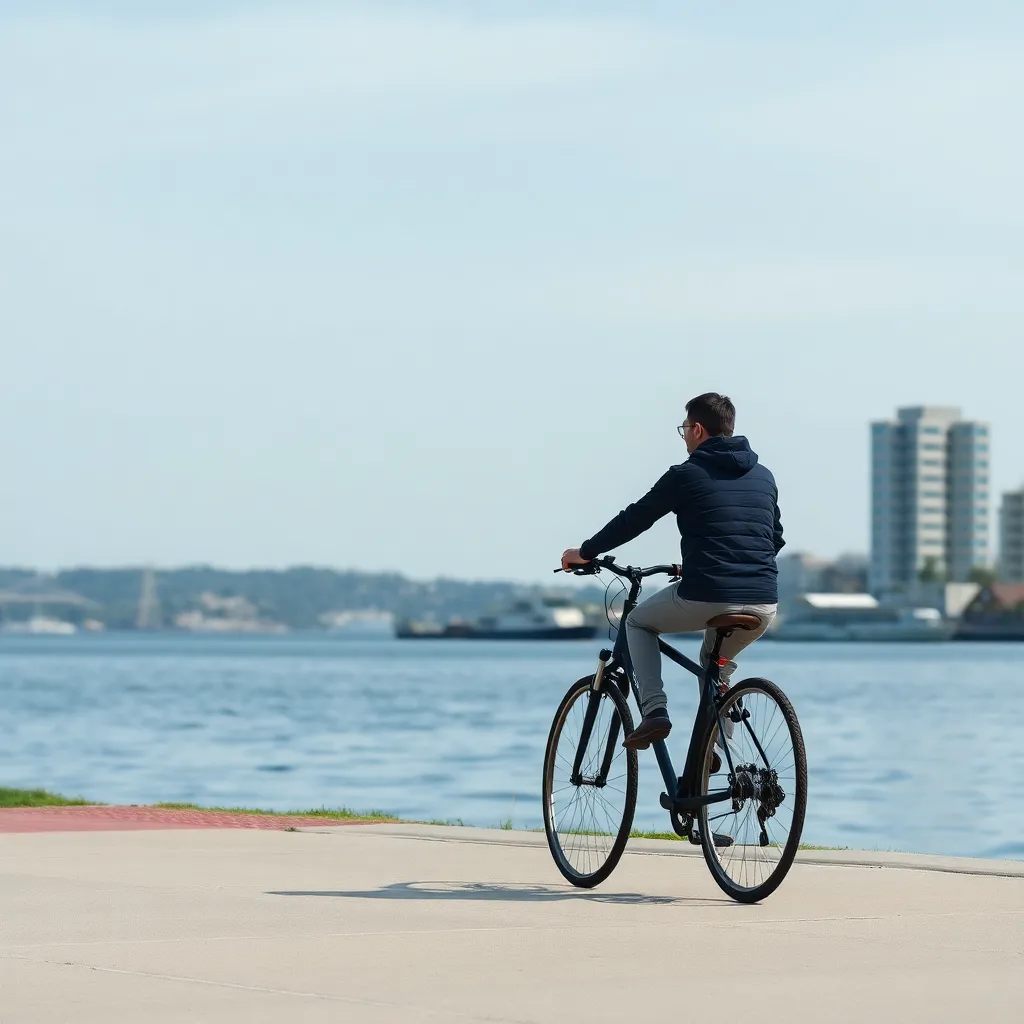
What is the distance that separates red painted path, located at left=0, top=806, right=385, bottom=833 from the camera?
12055mm

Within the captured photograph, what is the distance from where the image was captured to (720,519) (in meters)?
8.49

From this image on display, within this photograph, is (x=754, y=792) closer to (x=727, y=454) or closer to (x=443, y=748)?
(x=727, y=454)

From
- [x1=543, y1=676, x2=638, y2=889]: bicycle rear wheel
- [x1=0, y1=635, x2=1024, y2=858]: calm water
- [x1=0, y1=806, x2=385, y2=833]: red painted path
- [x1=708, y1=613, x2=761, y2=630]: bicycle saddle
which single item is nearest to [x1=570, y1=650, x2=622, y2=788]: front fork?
[x1=543, y1=676, x2=638, y2=889]: bicycle rear wheel

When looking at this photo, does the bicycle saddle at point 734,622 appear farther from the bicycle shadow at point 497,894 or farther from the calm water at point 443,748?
the calm water at point 443,748

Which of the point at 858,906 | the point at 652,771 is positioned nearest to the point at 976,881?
the point at 858,906

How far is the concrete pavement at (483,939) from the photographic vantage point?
19.3 feet

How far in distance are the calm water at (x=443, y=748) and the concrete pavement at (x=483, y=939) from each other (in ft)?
42.3

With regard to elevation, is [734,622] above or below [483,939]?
above

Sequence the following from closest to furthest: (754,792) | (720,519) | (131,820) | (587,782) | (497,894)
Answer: (754,792) → (720,519) → (497,894) → (587,782) → (131,820)

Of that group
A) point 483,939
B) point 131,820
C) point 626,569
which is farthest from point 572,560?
point 131,820

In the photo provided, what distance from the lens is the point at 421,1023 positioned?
5.57 m

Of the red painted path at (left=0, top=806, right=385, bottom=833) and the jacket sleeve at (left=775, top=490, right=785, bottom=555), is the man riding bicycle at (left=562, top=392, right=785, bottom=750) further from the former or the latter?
the red painted path at (left=0, top=806, right=385, bottom=833)

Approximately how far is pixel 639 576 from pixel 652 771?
24485mm

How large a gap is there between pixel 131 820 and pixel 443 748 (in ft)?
96.1
